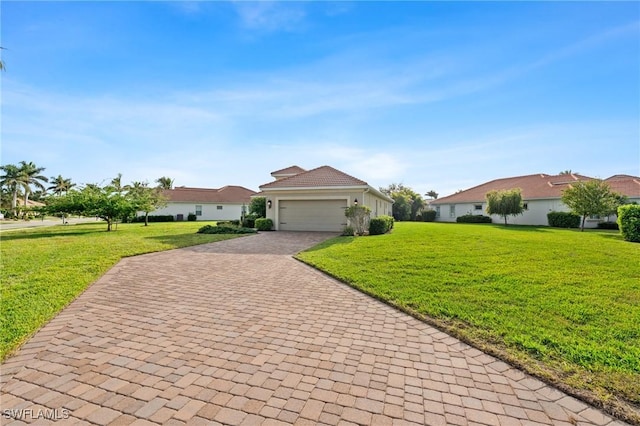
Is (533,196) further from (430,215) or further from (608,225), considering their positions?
(430,215)

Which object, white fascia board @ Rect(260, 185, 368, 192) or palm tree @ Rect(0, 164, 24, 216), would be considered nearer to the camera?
white fascia board @ Rect(260, 185, 368, 192)

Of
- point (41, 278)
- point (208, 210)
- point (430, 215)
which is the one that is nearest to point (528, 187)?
point (430, 215)

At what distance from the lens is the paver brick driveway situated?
2357mm

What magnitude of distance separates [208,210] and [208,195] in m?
2.50

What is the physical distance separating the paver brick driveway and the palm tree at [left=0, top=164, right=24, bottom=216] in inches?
2605

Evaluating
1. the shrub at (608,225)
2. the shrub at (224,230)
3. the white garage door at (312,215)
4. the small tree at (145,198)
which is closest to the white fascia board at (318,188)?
the white garage door at (312,215)

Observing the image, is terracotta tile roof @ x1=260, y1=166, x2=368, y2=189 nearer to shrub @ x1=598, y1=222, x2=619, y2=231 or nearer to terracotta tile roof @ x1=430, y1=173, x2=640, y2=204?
terracotta tile roof @ x1=430, y1=173, x2=640, y2=204

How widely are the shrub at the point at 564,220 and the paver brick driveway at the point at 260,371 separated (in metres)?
23.7

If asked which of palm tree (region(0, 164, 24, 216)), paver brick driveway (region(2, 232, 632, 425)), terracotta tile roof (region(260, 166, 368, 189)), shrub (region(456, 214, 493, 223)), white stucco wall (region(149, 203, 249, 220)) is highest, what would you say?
palm tree (region(0, 164, 24, 216))

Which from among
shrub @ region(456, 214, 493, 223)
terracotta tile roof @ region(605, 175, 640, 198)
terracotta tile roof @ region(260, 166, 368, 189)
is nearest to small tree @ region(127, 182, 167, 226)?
terracotta tile roof @ region(260, 166, 368, 189)

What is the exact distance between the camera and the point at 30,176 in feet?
174

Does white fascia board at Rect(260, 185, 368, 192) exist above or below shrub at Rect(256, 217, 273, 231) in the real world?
above

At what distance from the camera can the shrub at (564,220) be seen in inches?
839

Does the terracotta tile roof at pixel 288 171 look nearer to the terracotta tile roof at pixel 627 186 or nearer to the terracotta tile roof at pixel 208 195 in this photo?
the terracotta tile roof at pixel 208 195
